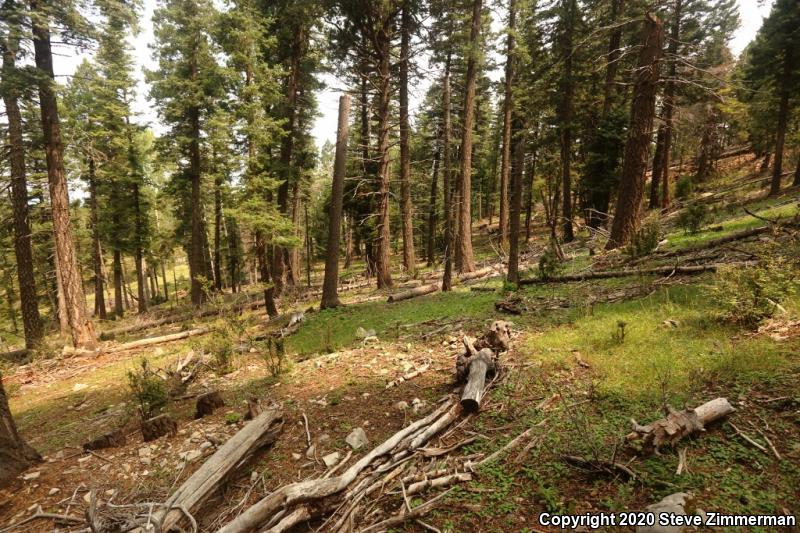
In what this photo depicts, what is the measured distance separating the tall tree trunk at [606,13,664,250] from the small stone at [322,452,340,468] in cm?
1080

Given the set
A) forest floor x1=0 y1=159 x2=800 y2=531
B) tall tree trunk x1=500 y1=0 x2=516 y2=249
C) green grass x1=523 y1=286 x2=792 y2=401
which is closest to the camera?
forest floor x1=0 y1=159 x2=800 y2=531

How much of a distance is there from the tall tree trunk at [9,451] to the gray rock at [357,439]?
4378mm

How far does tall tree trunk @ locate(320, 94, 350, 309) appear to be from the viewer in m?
11.7

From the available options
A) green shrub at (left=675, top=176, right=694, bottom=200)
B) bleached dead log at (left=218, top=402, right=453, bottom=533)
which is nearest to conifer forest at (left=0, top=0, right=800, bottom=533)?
bleached dead log at (left=218, top=402, right=453, bottom=533)

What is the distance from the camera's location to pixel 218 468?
3.89 m

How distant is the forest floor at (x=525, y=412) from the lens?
2945 millimetres

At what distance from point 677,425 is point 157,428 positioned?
668 cm

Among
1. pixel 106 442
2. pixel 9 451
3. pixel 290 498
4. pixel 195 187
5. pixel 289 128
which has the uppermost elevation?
pixel 289 128

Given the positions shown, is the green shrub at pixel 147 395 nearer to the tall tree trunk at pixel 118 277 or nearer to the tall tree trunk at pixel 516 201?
the tall tree trunk at pixel 516 201

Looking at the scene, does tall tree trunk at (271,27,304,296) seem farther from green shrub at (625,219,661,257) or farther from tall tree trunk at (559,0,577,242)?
tall tree trunk at (559,0,577,242)

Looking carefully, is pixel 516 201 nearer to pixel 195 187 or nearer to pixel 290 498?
pixel 290 498

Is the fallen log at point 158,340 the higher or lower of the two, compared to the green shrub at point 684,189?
lower

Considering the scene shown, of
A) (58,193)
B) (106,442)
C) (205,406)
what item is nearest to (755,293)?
(205,406)

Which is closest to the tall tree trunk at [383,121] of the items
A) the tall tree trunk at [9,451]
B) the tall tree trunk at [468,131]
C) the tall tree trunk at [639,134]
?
the tall tree trunk at [468,131]
